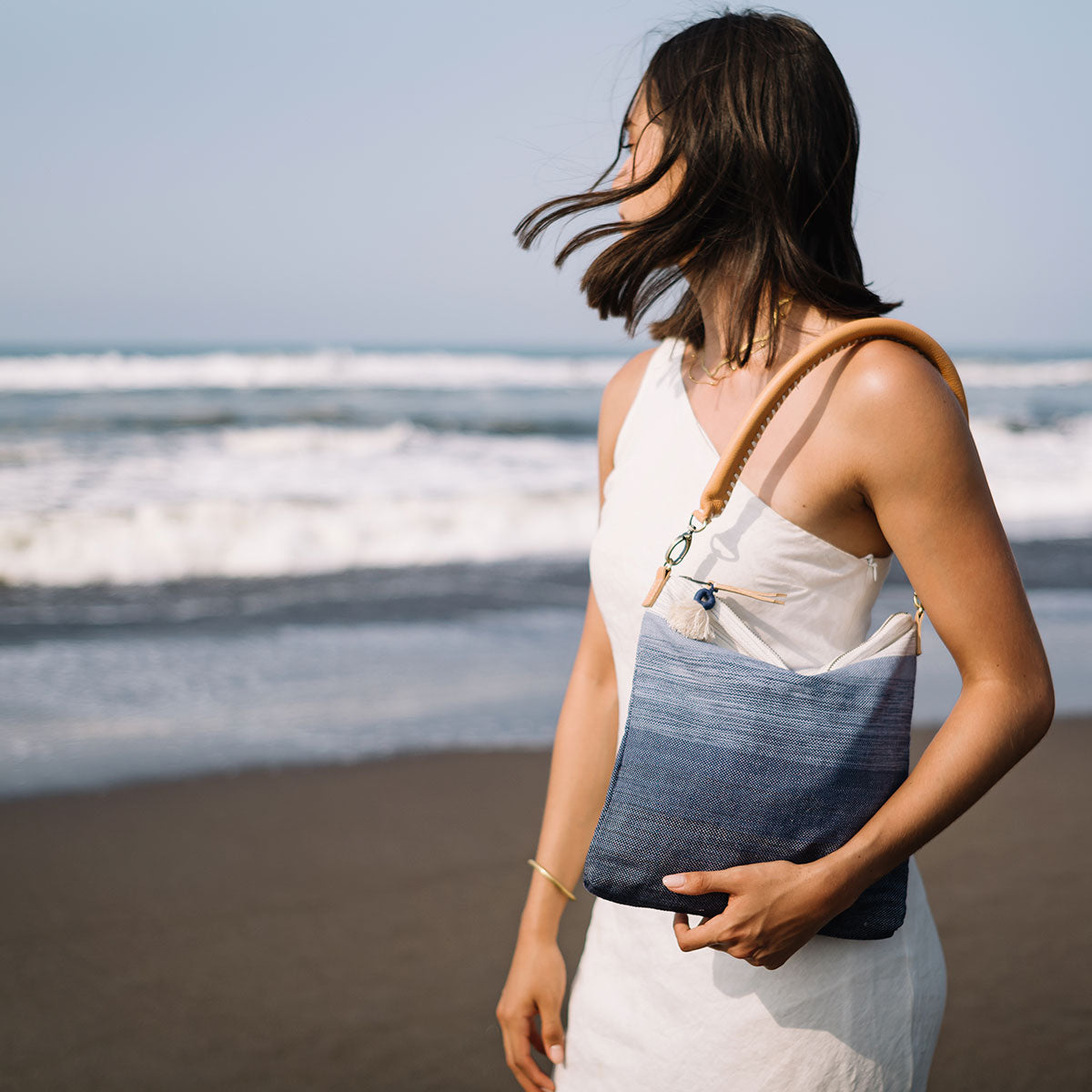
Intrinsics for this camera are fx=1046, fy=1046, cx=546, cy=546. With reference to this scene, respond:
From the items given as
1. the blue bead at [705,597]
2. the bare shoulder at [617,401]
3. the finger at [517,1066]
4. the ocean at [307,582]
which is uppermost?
the bare shoulder at [617,401]

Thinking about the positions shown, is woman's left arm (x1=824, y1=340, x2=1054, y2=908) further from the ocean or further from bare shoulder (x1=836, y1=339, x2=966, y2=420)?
the ocean

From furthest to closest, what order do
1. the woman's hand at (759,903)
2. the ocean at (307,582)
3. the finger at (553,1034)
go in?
1. the ocean at (307,582)
2. the finger at (553,1034)
3. the woman's hand at (759,903)

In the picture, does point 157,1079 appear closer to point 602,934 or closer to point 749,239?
point 602,934

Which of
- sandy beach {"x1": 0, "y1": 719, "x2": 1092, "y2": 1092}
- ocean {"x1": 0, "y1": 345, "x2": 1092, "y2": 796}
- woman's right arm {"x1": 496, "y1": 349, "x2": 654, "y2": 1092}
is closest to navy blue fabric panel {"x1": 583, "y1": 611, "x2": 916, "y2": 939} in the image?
woman's right arm {"x1": 496, "y1": 349, "x2": 654, "y2": 1092}

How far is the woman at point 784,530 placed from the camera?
0.99 metres

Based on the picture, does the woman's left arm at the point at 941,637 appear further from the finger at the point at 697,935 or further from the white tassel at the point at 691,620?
the white tassel at the point at 691,620

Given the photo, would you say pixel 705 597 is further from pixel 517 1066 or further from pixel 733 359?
pixel 517 1066

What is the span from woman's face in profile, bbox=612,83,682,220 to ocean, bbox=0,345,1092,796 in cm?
318

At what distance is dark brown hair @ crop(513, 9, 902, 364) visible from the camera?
1.10 meters

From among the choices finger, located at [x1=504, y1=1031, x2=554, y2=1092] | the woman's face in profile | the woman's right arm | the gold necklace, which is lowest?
finger, located at [x1=504, y1=1031, x2=554, y2=1092]

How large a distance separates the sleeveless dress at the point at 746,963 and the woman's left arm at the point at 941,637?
0.37 feet

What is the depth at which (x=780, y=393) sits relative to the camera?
1036 mm

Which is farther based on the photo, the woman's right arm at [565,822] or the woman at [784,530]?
the woman's right arm at [565,822]

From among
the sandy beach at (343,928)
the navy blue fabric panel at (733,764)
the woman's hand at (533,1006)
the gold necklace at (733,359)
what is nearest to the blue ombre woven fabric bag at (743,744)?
the navy blue fabric panel at (733,764)
